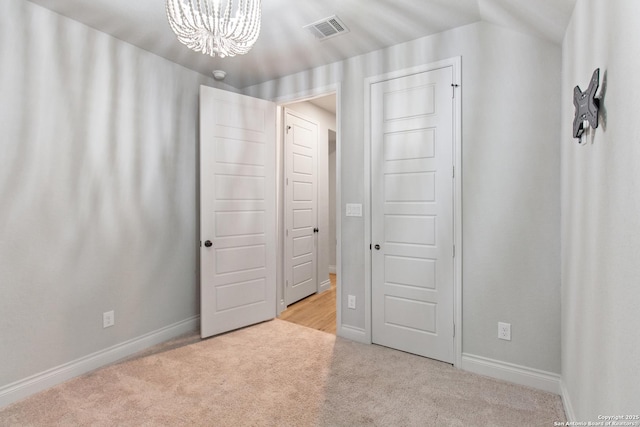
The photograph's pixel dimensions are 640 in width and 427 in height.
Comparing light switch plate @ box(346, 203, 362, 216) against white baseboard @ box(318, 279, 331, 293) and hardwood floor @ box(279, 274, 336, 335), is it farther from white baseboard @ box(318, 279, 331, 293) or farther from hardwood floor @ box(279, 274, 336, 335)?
white baseboard @ box(318, 279, 331, 293)

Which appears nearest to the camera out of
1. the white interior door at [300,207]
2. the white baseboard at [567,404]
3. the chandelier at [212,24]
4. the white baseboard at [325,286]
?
the chandelier at [212,24]

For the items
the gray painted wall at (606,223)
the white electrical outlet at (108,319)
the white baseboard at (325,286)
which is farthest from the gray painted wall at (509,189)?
the white electrical outlet at (108,319)

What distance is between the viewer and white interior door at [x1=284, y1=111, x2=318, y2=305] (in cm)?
384

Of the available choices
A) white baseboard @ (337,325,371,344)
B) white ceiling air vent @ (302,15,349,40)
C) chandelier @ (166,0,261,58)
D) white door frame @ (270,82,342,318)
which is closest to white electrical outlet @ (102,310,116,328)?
white door frame @ (270,82,342,318)

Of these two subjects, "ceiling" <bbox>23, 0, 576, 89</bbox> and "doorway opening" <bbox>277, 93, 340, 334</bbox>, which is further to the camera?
"doorway opening" <bbox>277, 93, 340, 334</bbox>

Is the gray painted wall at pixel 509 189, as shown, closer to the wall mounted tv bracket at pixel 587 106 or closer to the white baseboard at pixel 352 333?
the wall mounted tv bracket at pixel 587 106

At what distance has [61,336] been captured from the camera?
7.36 ft

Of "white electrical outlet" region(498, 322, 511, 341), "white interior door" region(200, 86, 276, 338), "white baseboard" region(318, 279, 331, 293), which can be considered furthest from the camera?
"white baseboard" region(318, 279, 331, 293)

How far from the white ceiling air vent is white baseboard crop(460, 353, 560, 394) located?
263 cm

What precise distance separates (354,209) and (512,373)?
169cm

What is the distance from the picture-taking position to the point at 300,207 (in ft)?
13.5

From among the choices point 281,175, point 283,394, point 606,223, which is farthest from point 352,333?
point 606,223

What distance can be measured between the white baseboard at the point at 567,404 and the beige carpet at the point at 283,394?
5 centimetres

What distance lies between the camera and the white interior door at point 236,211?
2.96m
